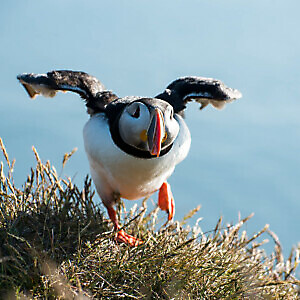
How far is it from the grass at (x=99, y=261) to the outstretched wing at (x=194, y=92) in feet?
4.43

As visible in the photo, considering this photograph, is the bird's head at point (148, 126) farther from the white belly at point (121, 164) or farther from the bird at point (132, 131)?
the white belly at point (121, 164)

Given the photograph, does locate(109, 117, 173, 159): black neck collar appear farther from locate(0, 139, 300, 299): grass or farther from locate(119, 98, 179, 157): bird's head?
locate(0, 139, 300, 299): grass

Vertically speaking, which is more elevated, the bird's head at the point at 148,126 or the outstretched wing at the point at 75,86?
the outstretched wing at the point at 75,86

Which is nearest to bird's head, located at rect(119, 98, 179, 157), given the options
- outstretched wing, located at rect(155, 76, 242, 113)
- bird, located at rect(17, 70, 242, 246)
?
bird, located at rect(17, 70, 242, 246)

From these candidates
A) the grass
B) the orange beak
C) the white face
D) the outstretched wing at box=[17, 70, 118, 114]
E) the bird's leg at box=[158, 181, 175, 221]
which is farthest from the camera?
the bird's leg at box=[158, 181, 175, 221]

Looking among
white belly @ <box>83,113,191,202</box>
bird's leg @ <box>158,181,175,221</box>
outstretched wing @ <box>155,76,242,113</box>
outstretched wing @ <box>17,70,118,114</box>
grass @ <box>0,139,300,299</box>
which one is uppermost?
outstretched wing @ <box>155,76,242,113</box>

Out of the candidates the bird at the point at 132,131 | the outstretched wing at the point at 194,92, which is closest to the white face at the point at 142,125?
the bird at the point at 132,131

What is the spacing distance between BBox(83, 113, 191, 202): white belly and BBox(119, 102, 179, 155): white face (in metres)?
0.19

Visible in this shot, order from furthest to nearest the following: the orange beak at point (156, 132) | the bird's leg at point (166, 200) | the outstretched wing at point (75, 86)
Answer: the bird's leg at point (166, 200)
the outstretched wing at point (75, 86)
the orange beak at point (156, 132)

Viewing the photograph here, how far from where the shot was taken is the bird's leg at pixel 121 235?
4.20 m

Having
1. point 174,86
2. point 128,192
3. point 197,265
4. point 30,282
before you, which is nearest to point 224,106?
point 174,86

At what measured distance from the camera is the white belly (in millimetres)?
4637

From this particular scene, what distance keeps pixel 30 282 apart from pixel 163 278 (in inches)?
39.0

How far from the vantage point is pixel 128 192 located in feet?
16.2
